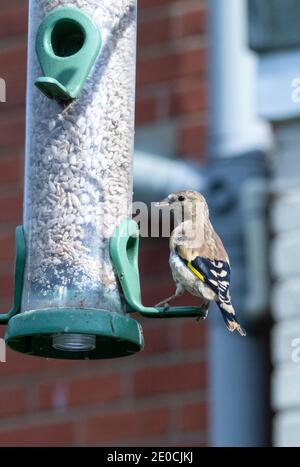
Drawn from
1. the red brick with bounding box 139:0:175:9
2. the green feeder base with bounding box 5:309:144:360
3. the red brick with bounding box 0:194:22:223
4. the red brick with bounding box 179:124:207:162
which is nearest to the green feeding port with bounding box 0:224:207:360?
the green feeder base with bounding box 5:309:144:360

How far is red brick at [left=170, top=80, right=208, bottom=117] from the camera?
8.43m

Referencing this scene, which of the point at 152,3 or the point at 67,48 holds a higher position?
the point at 152,3

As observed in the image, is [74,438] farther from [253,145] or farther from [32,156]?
[32,156]

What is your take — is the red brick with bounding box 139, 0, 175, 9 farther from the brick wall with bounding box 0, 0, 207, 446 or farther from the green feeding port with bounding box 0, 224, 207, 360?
the green feeding port with bounding box 0, 224, 207, 360

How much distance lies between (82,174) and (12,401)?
7.75 feet

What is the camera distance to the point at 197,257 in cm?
637

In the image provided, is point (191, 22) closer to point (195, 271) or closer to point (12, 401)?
point (12, 401)

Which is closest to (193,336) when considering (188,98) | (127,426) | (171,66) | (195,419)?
(195,419)

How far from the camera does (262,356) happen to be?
7.62 meters

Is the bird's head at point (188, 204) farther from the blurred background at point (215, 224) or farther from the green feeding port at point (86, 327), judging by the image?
the blurred background at point (215, 224)

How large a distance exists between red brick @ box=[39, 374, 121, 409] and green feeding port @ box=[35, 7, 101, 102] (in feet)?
7.35

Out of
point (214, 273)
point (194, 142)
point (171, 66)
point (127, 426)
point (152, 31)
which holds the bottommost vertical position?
point (214, 273)

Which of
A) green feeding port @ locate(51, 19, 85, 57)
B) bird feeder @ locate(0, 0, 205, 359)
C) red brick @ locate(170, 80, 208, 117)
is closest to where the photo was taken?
bird feeder @ locate(0, 0, 205, 359)

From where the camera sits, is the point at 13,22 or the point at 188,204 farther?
the point at 13,22
